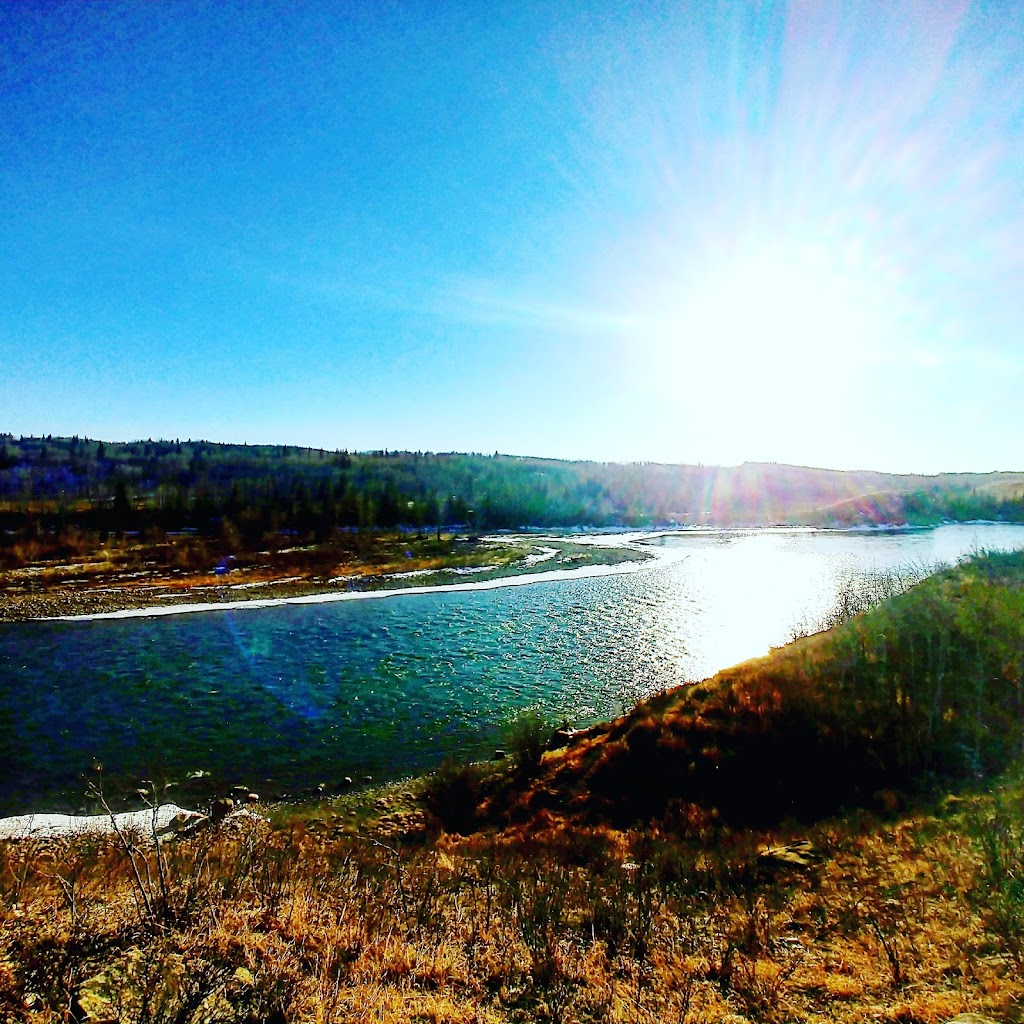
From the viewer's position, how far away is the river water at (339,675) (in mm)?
15477

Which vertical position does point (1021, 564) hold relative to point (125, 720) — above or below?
above

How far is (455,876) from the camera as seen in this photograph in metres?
7.68

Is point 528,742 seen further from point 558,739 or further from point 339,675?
point 339,675

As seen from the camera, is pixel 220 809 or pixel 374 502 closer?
pixel 220 809

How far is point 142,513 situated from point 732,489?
16925 cm

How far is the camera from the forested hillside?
94812 mm

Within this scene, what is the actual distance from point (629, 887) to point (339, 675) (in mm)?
18292

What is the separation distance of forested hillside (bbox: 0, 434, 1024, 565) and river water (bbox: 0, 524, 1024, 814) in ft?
177

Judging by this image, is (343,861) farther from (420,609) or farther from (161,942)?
(420,609)

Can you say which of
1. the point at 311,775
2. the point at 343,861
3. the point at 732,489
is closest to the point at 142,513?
the point at 311,775

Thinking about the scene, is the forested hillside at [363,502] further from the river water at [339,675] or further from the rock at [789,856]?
the rock at [789,856]

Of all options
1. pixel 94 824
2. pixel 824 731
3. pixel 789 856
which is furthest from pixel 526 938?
pixel 94 824

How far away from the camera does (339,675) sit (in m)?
23.2

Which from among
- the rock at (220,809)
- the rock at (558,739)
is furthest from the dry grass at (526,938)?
the rock at (558,739)
